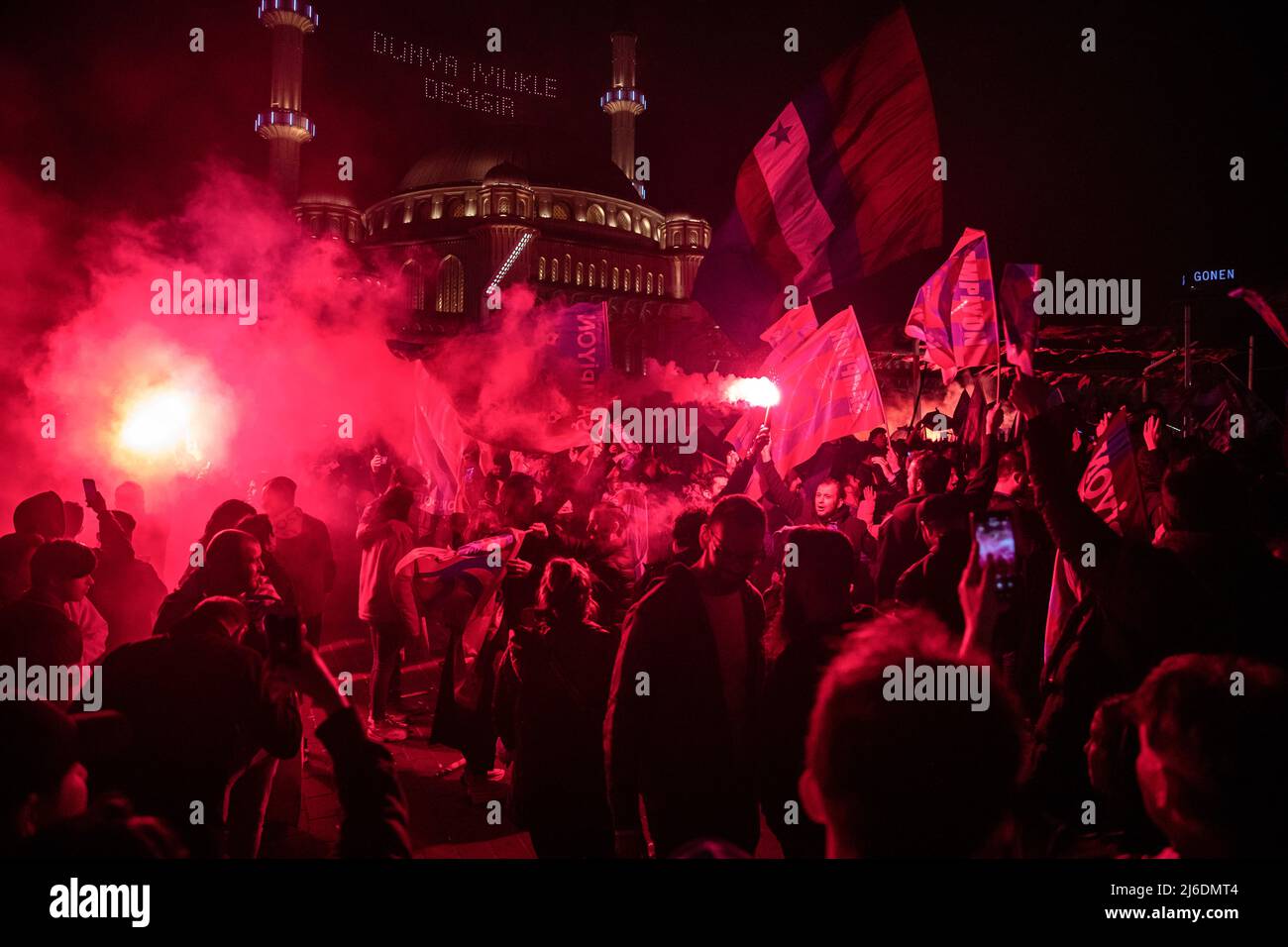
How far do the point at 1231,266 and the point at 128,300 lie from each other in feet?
124

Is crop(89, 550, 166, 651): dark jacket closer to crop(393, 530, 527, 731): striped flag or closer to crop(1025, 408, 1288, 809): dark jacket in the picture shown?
crop(393, 530, 527, 731): striped flag

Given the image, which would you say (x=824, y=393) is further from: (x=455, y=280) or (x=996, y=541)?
(x=455, y=280)

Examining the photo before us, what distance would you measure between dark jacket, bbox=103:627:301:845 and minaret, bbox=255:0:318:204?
6992cm

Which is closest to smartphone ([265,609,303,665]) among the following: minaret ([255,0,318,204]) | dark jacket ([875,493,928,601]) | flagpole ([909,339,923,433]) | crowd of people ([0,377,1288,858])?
crowd of people ([0,377,1288,858])

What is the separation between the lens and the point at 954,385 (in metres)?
25.9

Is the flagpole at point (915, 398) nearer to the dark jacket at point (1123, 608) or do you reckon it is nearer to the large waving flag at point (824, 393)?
the large waving flag at point (824, 393)

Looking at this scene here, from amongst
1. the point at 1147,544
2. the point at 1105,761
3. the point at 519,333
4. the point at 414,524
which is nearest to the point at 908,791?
the point at 1105,761

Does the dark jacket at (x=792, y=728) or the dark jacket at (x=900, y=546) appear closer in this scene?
the dark jacket at (x=792, y=728)

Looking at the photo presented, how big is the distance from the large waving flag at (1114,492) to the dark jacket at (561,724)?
83.2 inches

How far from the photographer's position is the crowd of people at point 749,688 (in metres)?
1.64

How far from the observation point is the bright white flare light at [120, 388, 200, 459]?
35.5 feet

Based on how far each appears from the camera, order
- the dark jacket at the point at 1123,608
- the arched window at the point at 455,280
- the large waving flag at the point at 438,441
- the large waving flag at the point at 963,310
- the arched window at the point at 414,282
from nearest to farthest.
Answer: the dark jacket at the point at 1123,608 → the large waving flag at the point at 963,310 → the large waving flag at the point at 438,441 → the arched window at the point at 455,280 → the arched window at the point at 414,282

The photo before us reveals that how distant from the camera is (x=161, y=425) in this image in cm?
1123

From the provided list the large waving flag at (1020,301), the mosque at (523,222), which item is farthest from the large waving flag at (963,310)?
the mosque at (523,222)
